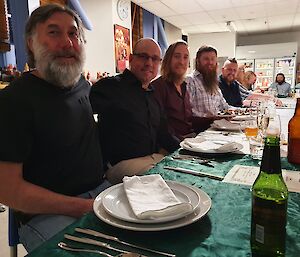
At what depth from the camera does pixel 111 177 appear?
1630mm

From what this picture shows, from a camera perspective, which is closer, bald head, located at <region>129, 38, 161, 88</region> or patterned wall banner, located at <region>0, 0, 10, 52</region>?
bald head, located at <region>129, 38, 161, 88</region>

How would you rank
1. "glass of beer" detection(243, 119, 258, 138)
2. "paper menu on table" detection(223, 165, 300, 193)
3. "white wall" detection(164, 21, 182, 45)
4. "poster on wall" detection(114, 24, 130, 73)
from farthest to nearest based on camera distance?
"white wall" detection(164, 21, 182, 45)
"poster on wall" detection(114, 24, 130, 73)
"glass of beer" detection(243, 119, 258, 138)
"paper menu on table" detection(223, 165, 300, 193)

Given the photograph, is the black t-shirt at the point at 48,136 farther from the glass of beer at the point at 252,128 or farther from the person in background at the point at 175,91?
the person in background at the point at 175,91

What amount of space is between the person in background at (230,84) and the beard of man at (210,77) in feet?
3.00

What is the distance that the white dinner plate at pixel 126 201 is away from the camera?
0.63 m

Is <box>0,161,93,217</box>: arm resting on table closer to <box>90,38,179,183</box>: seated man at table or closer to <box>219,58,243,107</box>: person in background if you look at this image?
<box>90,38,179,183</box>: seated man at table

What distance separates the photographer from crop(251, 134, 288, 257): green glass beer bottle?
1.70 feet

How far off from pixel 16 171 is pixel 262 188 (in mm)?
800

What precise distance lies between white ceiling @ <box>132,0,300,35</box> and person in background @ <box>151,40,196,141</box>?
3414 mm

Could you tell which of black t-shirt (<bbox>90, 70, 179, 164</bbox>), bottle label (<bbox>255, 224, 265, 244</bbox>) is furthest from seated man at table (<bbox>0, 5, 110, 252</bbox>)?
bottle label (<bbox>255, 224, 265, 244</bbox>)

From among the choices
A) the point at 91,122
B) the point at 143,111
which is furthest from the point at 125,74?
the point at 91,122

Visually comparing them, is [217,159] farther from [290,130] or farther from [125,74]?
[125,74]

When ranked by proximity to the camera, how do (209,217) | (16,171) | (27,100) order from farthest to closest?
(27,100) < (16,171) < (209,217)

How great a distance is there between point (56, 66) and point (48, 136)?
351mm
